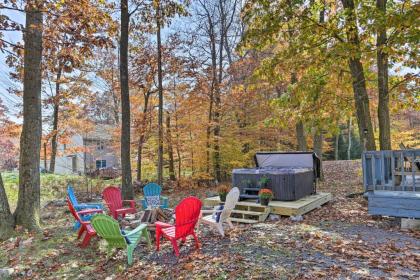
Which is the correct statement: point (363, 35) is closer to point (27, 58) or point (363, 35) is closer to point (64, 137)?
point (27, 58)

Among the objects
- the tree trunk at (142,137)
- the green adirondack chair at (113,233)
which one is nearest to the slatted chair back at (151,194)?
the green adirondack chair at (113,233)

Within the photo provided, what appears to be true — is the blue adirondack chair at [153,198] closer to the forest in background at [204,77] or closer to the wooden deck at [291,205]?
the forest in background at [204,77]

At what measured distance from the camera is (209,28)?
1367 cm

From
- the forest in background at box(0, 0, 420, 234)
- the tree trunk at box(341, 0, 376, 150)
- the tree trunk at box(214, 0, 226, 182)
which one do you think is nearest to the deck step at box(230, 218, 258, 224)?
the forest in background at box(0, 0, 420, 234)

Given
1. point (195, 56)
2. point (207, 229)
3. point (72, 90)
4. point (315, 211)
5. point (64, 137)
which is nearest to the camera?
point (207, 229)

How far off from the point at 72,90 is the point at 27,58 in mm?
9999

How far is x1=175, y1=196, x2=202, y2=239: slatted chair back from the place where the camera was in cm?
458

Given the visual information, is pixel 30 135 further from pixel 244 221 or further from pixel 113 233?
pixel 244 221

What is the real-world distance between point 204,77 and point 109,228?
9406mm

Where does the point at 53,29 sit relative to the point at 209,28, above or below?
below

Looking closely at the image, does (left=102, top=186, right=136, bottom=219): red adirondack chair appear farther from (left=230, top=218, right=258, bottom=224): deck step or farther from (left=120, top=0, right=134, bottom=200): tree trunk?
(left=230, top=218, right=258, bottom=224): deck step

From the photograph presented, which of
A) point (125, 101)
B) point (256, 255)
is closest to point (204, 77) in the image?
point (125, 101)

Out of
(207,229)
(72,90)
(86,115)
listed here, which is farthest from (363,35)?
(86,115)

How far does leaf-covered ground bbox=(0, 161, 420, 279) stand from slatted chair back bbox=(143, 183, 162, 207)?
185 cm
